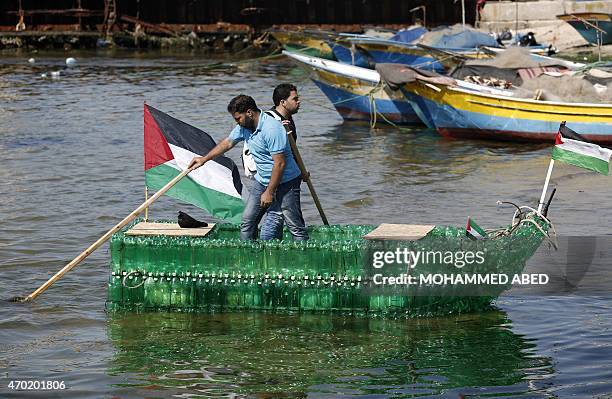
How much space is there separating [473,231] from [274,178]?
6.31 ft

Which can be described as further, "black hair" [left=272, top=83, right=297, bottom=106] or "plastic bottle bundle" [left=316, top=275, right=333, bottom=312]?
"black hair" [left=272, top=83, right=297, bottom=106]

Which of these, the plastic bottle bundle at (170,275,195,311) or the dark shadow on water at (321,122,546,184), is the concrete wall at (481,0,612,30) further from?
the plastic bottle bundle at (170,275,195,311)

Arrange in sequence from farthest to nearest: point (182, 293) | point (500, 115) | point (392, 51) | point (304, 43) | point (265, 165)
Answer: point (304, 43) < point (392, 51) < point (500, 115) < point (182, 293) < point (265, 165)

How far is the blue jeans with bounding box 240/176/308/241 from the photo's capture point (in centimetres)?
940

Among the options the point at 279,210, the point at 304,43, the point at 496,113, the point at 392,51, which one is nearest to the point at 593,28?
the point at 304,43

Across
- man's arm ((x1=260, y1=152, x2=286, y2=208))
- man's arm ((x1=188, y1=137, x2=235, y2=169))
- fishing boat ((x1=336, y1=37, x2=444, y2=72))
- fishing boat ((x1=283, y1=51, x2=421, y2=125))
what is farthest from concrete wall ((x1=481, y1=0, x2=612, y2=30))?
man's arm ((x1=260, y1=152, x2=286, y2=208))

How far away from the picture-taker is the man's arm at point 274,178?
902 centimetres

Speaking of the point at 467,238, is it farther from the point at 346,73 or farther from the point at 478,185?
the point at 346,73

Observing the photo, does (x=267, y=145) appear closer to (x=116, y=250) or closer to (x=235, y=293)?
(x=235, y=293)

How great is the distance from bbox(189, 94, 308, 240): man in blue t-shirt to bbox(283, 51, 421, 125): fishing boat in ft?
42.2

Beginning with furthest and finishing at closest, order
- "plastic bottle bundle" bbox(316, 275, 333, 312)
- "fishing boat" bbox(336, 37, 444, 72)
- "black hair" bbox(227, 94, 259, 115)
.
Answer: "fishing boat" bbox(336, 37, 444, 72) < "plastic bottle bundle" bbox(316, 275, 333, 312) < "black hair" bbox(227, 94, 259, 115)

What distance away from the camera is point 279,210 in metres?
9.50

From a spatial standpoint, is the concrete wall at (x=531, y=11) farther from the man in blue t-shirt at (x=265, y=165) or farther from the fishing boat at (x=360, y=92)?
the man in blue t-shirt at (x=265, y=165)

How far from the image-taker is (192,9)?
52031 mm
